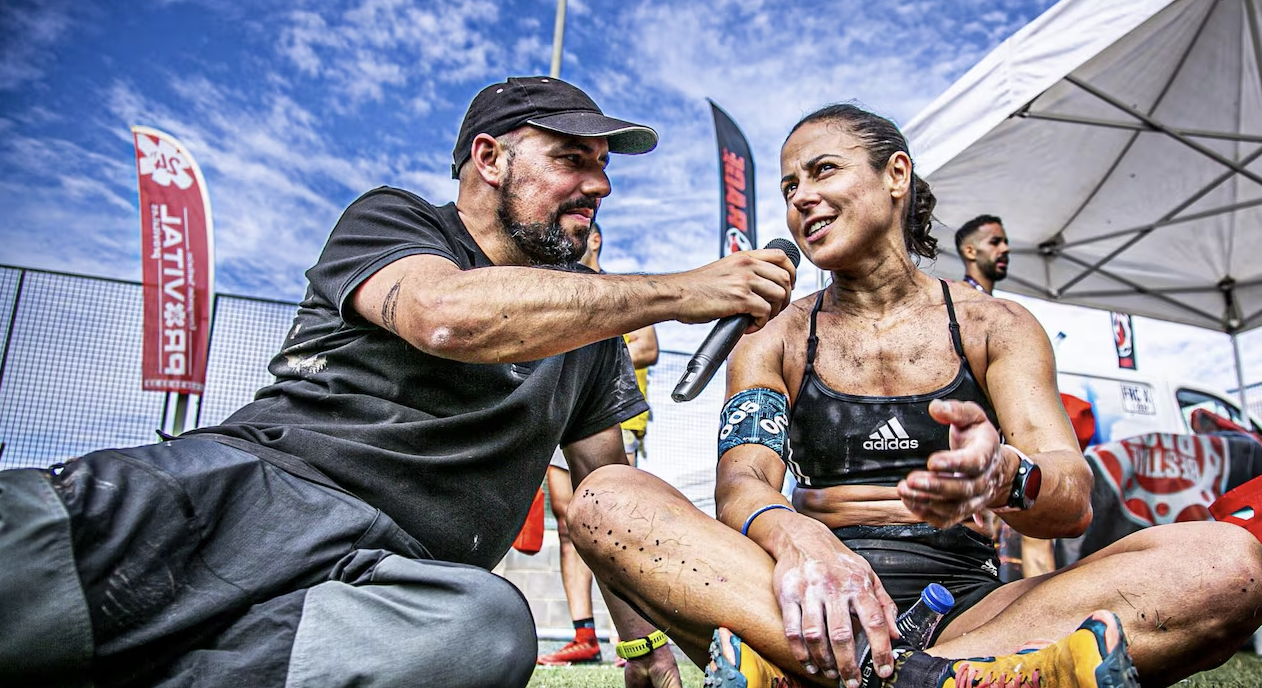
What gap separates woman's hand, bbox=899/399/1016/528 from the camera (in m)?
1.37

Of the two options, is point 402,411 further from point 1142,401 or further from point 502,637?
point 1142,401

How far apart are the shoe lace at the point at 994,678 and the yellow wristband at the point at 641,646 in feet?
3.02

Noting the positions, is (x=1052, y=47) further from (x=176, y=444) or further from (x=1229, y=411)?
(x=1229, y=411)

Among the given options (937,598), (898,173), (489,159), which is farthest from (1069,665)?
(489,159)

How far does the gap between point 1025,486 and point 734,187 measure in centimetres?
857

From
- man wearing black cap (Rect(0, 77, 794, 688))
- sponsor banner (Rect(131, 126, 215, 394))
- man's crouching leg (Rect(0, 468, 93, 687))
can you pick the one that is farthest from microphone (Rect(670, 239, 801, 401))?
sponsor banner (Rect(131, 126, 215, 394))

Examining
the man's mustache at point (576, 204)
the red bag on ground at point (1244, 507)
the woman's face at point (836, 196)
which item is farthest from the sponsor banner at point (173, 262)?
the red bag on ground at point (1244, 507)

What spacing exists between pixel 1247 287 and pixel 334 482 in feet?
29.6

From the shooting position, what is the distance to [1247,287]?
7.75 metres

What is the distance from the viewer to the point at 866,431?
2.13m

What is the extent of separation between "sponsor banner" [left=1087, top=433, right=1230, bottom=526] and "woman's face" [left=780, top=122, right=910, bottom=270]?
416cm

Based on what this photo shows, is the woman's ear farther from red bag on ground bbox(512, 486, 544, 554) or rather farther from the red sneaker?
the red sneaker

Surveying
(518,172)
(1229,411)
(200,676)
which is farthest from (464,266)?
(1229,411)

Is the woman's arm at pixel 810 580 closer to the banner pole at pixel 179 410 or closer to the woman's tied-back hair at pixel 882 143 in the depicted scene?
the woman's tied-back hair at pixel 882 143
